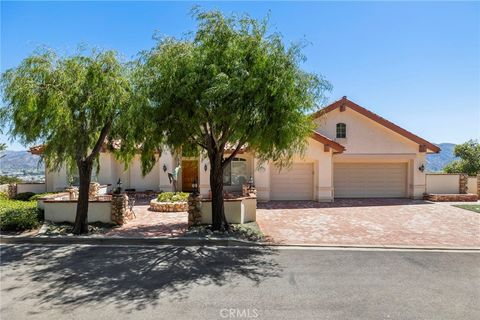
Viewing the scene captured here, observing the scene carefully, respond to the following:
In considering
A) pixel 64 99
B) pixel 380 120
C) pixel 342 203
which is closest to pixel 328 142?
pixel 342 203

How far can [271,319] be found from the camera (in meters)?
5.58

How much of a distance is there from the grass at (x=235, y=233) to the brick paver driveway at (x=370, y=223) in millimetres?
471

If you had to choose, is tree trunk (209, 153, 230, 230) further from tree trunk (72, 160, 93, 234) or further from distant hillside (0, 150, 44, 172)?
distant hillside (0, 150, 44, 172)

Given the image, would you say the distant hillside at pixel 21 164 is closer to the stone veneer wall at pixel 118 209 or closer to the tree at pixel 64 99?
the tree at pixel 64 99

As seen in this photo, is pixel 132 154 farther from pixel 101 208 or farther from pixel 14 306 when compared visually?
pixel 14 306

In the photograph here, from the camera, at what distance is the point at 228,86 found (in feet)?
28.9

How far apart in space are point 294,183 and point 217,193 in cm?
926

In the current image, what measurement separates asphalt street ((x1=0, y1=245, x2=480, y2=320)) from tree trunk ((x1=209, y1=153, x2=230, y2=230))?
1.85m

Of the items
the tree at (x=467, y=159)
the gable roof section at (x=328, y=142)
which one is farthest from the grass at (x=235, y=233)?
the tree at (x=467, y=159)

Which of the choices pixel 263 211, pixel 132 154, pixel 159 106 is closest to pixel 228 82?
pixel 159 106

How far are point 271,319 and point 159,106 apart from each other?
22.2 feet

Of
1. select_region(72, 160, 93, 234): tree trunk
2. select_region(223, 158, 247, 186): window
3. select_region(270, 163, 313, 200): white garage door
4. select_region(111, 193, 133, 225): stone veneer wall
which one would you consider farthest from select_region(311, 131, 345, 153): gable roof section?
select_region(72, 160, 93, 234): tree trunk

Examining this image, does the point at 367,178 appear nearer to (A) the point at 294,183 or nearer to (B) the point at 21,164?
(A) the point at 294,183

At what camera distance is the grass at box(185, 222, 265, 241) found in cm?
1097
